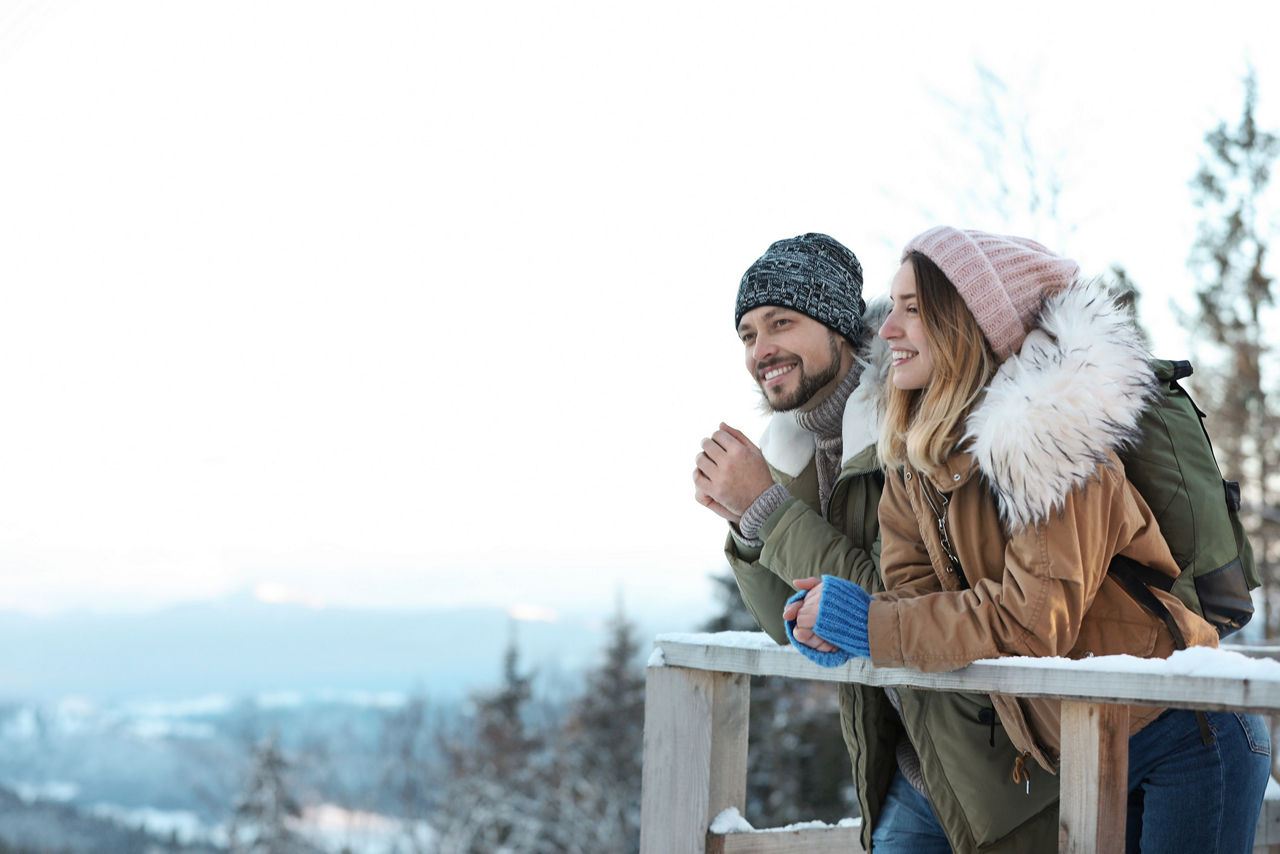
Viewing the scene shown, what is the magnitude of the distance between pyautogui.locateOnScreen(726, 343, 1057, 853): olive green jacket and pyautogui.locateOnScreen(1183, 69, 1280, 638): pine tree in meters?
11.2

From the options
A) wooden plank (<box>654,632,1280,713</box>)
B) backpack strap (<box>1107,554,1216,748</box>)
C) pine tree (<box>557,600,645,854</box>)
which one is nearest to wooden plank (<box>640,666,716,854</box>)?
wooden plank (<box>654,632,1280,713</box>)

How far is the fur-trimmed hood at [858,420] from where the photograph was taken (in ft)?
7.11

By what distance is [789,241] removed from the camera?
8.88ft

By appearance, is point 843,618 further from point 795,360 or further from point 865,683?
point 795,360

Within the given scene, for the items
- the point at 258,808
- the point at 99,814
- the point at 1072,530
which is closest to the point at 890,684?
the point at 1072,530

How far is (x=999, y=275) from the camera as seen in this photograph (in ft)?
5.85

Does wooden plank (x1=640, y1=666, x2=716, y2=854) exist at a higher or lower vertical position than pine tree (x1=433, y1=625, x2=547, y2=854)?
higher

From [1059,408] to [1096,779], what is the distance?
52 cm

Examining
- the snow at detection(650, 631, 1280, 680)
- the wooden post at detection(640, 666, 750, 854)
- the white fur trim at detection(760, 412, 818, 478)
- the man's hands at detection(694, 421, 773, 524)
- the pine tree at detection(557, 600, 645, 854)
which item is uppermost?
the white fur trim at detection(760, 412, 818, 478)

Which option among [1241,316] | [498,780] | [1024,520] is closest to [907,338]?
[1024,520]

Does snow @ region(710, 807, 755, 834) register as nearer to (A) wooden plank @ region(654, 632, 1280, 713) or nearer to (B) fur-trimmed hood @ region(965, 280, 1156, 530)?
(A) wooden plank @ region(654, 632, 1280, 713)

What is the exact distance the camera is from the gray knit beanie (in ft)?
8.35

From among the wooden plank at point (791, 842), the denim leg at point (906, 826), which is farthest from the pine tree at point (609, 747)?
the denim leg at point (906, 826)

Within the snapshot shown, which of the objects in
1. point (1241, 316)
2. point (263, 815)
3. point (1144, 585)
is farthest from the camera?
point (263, 815)
